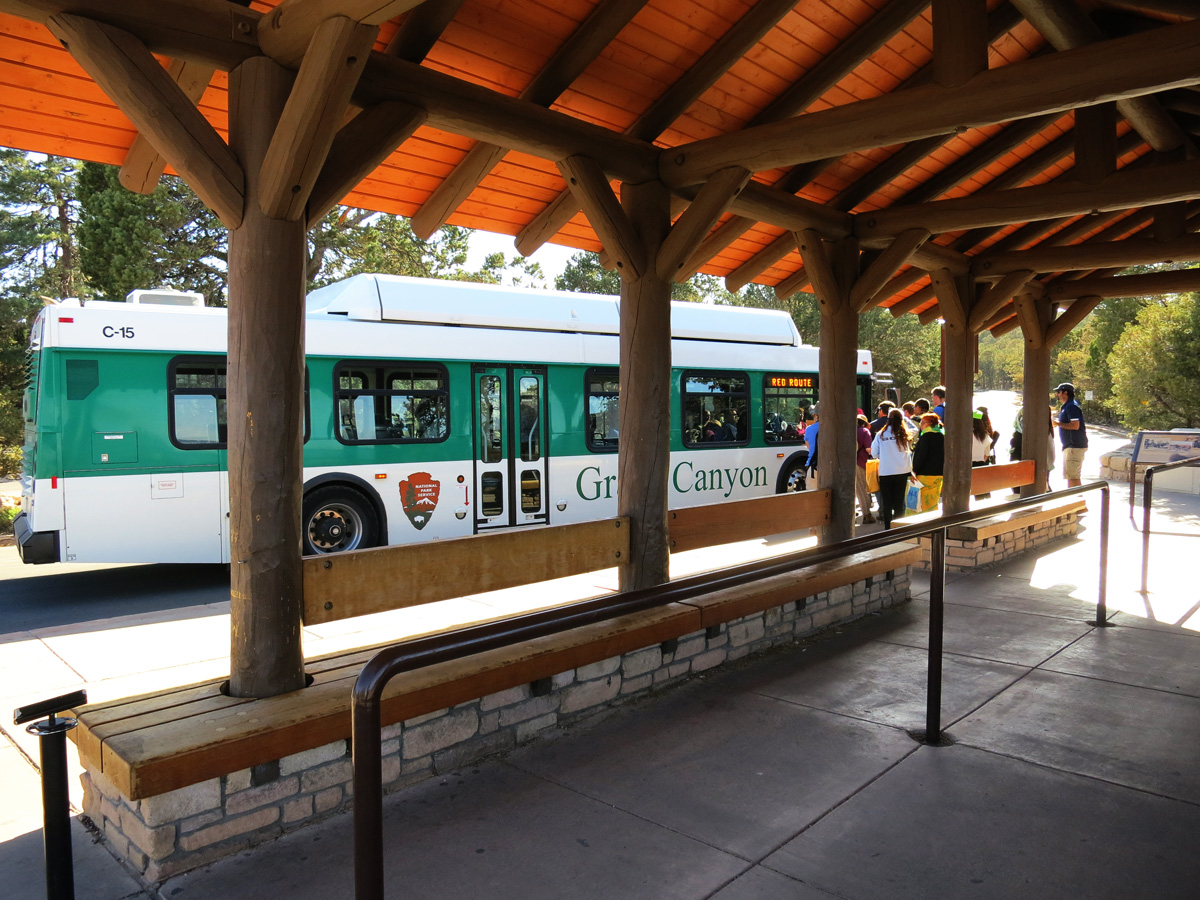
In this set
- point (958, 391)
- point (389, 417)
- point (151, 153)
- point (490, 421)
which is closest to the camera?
point (151, 153)

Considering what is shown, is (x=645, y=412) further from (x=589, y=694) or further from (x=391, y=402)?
(x=391, y=402)

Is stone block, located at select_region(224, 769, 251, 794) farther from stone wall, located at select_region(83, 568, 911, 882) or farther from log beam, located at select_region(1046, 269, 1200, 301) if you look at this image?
log beam, located at select_region(1046, 269, 1200, 301)

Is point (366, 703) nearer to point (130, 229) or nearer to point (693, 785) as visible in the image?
point (693, 785)

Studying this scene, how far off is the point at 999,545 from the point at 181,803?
764 cm

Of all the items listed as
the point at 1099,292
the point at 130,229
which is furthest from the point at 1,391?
the point at 1099,292

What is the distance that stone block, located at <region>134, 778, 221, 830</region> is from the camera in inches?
112

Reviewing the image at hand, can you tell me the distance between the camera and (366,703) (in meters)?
1.95

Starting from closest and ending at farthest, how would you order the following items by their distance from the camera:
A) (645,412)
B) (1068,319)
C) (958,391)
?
(645,412)
(958,391)
(1068,319)

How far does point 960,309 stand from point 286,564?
7275 mm

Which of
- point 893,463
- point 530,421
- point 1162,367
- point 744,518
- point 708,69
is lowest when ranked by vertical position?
point 744,518

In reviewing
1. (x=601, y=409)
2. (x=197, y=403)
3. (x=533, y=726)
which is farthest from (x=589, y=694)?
(x=601, y=409)

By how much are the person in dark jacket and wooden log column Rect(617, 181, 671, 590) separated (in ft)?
16.3

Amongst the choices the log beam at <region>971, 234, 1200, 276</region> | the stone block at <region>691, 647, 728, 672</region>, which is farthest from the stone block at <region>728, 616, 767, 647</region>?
the log beam at <region>971, 234, 1200, 276</region>

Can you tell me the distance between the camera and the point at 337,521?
8711 millimetres
